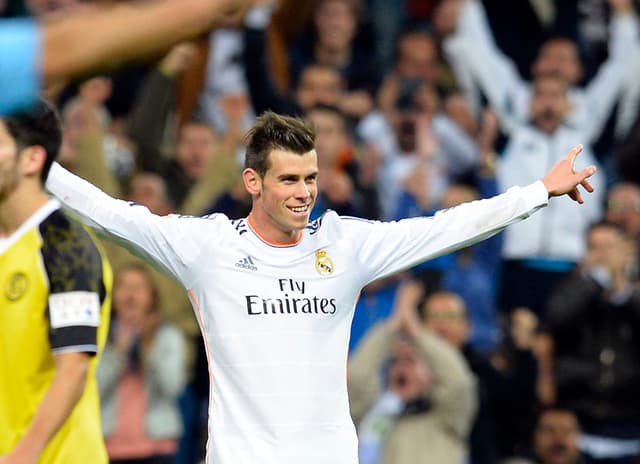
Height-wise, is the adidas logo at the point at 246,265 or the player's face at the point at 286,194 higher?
the player's face at the point at 286,194

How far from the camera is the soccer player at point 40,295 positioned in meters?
5.66

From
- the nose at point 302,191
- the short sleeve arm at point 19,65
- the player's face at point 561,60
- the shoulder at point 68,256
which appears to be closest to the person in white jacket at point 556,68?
the player's face at point 561,60

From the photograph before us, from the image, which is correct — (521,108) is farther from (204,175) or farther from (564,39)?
(204,175)

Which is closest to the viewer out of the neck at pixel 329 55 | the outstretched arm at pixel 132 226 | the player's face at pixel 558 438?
the outstretched arm at pixel 132 226

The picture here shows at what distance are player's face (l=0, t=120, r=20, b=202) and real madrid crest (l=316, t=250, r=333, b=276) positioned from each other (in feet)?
4.07

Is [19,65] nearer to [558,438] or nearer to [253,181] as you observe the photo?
[253,181]

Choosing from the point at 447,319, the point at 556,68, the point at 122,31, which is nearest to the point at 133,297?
the point at 447,319

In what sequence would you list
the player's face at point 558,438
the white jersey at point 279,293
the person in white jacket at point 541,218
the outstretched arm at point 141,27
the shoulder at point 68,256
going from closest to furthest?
the outstretched arm at point 141,27, the shoulder at point 68,256, the white jersey at point 279,293, the player's face at point 558,438, the person in white jacket at point 541,218

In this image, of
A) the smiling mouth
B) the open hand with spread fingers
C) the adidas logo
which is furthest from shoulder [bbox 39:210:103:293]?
the open hand with spread fingers

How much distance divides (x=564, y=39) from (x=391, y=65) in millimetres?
1554

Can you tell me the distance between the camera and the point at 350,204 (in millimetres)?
10438

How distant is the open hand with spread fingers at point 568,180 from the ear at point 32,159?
2044 mm

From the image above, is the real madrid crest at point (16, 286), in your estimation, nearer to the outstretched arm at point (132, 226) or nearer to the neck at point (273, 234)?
the outstretched arm at point (132, 226)

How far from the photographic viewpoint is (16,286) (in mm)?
5750
